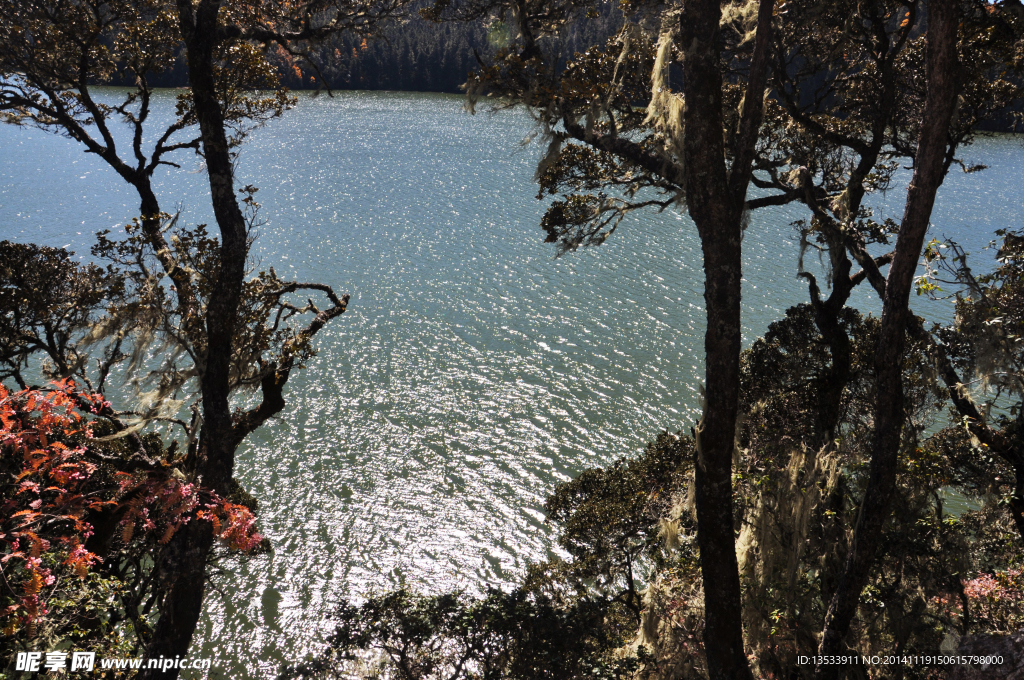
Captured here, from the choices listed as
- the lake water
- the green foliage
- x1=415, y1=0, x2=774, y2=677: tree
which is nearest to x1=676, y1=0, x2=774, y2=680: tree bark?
x1=415, y1=0, x2=774, y2=677: tree

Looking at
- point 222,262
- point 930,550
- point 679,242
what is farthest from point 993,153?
point 222,262

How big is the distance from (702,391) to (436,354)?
52.3ft

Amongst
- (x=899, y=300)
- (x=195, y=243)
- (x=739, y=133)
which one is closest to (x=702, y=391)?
(x=899, y=300)

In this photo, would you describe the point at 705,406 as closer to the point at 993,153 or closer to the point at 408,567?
the point at 408,567

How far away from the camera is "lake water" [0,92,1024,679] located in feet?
42.1

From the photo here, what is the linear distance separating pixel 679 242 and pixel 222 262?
2654 centimetres

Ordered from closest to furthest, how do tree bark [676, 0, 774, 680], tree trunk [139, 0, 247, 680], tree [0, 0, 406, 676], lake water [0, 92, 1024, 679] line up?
tree bark [676, 0, 774, 680] < tree trunk [139, 0, 247, 680] < tree [0, 0, 406, 676] < lake water [0, 92, 1024, 679]

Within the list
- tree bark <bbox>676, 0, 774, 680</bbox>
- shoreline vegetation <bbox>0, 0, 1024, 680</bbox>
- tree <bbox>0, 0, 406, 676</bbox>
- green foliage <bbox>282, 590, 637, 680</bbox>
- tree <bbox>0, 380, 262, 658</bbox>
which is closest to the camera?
tree <bbox>0, 380, 262, 658</bbox>

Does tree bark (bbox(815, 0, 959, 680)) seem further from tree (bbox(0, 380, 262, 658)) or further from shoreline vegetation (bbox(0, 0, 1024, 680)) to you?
tree (bbox(0, 380, 262, 658))

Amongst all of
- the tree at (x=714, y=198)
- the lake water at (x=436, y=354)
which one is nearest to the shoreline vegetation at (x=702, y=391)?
the tree at (x=714, y=198)

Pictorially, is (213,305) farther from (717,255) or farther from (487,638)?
(717,255)

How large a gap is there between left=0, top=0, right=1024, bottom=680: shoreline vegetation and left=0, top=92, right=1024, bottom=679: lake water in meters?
2.80
